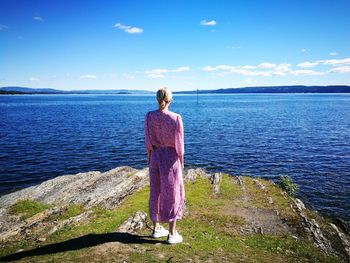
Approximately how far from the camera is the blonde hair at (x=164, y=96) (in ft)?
30.8

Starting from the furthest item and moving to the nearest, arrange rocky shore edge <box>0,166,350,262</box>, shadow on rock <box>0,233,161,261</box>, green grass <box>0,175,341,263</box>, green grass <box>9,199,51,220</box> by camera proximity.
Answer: green grass <box>9,199,51,220</box>
rocky shore edge <box>0,166,350,262</box>
shadow on rock <box>0,233,161,261</box>
green grass <box>0,175,341,263</box>

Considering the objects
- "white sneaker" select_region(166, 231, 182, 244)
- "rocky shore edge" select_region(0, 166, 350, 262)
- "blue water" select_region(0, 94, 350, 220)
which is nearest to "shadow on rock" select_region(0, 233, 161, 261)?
"white sneaker" select_region(166, 231, 182, 244)

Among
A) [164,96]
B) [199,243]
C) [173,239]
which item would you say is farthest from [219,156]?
[164,96]

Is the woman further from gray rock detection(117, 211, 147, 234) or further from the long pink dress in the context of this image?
gray rock detection(117, 211, 147, 234)

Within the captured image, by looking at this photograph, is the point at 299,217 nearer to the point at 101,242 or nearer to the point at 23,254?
the point at 101,242

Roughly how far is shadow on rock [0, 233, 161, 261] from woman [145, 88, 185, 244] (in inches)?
40.0

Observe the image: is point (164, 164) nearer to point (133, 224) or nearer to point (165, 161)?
point (165, 161)

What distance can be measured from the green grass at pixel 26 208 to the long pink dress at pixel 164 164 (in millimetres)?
11644

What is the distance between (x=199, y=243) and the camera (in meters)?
11.0

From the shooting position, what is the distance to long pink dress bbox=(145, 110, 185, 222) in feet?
31.9

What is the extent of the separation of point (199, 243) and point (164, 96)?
5.29 metres

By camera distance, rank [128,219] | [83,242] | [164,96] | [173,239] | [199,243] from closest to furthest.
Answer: [164,96] < [173,239] < [83,242] < [199,243] < [128,219]

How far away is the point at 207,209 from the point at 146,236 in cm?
660

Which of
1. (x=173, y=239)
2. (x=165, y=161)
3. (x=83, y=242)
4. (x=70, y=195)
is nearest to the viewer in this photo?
(x=165, y=161)
